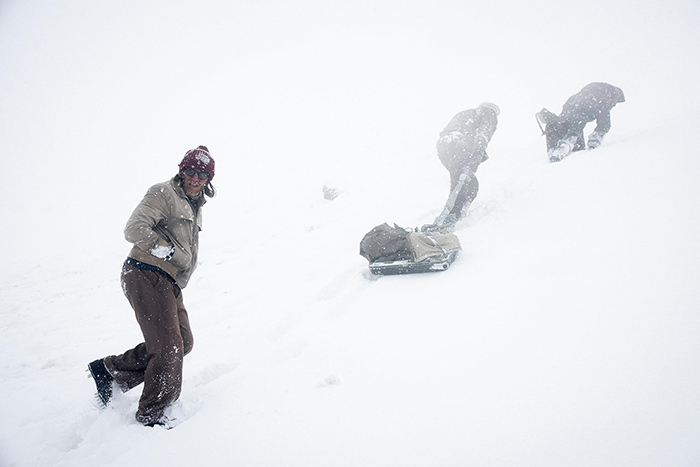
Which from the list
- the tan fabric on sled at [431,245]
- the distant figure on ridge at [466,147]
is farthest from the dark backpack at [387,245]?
the distant figure on ridge at [466,147]

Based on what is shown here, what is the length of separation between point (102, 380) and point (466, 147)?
670 centimetres

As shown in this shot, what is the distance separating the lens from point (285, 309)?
500cm

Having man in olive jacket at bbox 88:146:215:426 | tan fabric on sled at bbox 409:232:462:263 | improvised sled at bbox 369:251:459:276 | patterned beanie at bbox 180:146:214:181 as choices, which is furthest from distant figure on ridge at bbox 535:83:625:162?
man in olive jacket at bbox 88:146:215:426

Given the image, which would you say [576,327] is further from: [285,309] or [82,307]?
[82,307]

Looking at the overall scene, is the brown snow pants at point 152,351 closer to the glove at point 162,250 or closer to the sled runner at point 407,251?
the glove at point 162,250

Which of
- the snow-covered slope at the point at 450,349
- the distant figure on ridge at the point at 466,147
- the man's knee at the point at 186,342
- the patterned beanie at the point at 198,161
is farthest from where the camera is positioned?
the distant figure on ridge at the point at 466,147

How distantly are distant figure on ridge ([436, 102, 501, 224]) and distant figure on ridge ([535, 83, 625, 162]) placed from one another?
9.58ft

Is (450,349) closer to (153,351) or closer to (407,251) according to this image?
(407,251)

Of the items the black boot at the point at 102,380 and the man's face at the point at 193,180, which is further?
the man's face at the point at 193,180

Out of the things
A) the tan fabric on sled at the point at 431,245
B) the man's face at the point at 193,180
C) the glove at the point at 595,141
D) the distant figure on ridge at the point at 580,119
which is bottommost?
the tan fabric on sled at the point at 431,245

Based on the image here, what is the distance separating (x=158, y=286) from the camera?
2.93 m

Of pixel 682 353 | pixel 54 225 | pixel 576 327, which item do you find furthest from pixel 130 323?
pixel 54 225

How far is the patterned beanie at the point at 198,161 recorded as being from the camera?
3.14 m

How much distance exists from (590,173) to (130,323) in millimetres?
8988
